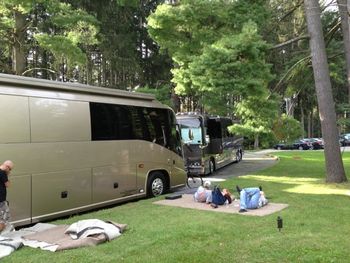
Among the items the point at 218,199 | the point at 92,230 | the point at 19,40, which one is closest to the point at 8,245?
the point at 92,230

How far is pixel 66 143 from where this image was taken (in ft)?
34.0

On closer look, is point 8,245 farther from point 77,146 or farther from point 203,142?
point 203,142

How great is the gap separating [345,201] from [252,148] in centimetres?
3982

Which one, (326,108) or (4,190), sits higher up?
(326,108)

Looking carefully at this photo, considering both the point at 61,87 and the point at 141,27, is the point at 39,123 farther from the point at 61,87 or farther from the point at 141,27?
the point at 141,27

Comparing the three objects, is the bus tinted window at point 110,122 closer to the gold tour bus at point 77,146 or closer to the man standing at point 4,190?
the gold tour bus at point 77,146

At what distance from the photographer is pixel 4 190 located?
819 centimetres

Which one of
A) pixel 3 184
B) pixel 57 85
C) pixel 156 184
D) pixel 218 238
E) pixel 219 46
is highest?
pixel 219 46

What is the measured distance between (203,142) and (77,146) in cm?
1040

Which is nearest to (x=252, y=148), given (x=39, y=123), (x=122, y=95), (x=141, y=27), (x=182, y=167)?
(x=141, y=27)

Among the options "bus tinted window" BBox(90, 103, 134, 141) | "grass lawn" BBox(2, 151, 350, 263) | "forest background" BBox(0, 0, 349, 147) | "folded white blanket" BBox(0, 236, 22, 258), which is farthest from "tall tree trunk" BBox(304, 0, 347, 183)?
"folded white blanket" BBox(0, 236, 22, 258)

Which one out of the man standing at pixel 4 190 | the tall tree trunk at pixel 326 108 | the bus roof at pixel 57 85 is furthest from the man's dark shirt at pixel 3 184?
the tall tree trunk at pixel 326 108

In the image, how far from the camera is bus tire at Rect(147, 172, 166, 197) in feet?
44.5

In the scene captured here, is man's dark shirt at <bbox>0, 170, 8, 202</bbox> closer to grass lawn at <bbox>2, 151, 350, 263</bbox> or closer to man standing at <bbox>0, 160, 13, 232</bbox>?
man standing at <bbox>0, 160, 13, 232</bbox>
